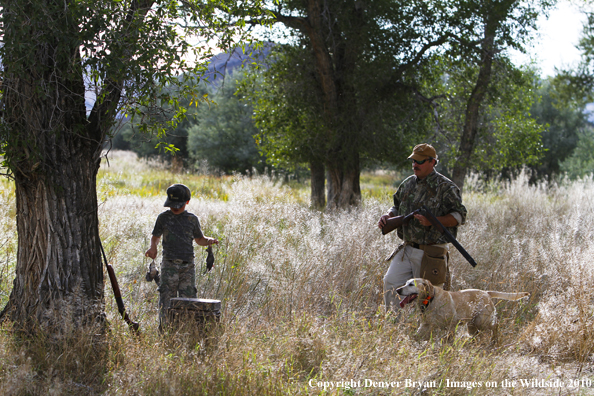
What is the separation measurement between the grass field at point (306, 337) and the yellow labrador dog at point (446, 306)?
0.14m

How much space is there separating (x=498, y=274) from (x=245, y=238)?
133 inches

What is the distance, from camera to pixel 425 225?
4582 mm

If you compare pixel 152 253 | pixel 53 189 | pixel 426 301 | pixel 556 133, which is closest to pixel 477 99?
pixel 426 301

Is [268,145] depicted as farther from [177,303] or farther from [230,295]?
[177,303]

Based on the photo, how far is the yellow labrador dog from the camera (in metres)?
4.26

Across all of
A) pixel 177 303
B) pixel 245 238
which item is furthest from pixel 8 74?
pixel 245 238

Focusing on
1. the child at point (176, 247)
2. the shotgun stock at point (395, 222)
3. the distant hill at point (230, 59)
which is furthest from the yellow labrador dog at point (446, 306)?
the distant hill at point (230, 59)

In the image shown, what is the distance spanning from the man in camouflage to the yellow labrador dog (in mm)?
346

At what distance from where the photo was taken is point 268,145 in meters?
13.6

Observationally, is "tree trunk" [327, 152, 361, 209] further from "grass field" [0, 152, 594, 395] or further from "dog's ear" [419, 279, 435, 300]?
"dog's ear" [419, 279, 435, 300]

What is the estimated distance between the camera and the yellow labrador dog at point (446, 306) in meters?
4.26

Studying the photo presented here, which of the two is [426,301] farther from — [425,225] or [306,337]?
[306,337]

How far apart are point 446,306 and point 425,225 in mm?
756

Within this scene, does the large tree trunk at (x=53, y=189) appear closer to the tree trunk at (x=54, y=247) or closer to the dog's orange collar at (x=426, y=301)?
the tree trunk at (x=54, y=247)
